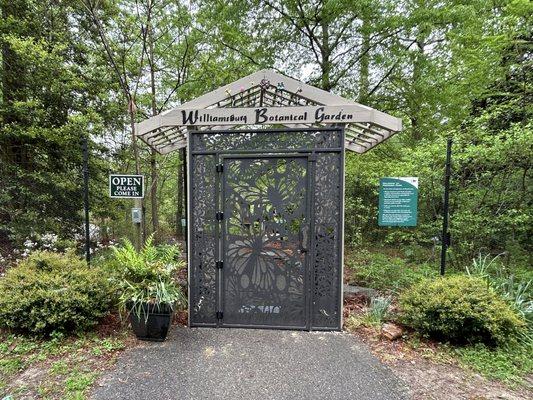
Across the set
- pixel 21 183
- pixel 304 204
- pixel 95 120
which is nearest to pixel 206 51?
pixel 95 120

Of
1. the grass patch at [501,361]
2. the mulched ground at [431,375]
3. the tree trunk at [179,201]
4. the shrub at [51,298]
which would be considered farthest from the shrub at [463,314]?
the tree trunk at [179,201]

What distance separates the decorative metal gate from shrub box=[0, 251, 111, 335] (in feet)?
3.52

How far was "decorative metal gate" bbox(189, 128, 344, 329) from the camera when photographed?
132 inches

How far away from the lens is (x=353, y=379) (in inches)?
101

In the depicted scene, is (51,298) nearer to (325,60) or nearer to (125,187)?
(125,187)

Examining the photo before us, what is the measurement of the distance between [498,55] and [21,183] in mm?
9319

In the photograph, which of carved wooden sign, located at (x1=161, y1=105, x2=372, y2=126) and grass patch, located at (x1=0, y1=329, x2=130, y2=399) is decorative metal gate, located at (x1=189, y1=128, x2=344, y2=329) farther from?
grass patch, located at (x1=0, y1=329, x2=130, y2=399)

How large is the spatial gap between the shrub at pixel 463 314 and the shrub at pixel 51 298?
138 inches

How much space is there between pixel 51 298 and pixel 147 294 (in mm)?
981

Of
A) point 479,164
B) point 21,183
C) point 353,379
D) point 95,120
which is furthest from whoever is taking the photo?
point 95,120

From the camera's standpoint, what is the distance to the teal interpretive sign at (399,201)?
12.3ft

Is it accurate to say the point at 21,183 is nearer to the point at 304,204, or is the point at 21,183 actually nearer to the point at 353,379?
the point at 304,204


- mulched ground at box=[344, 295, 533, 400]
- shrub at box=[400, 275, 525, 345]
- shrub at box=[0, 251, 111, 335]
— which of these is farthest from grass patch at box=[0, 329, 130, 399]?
shrub at box=[400, 275, 525, 345]

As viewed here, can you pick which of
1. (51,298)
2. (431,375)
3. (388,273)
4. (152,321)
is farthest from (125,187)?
(388,273)
